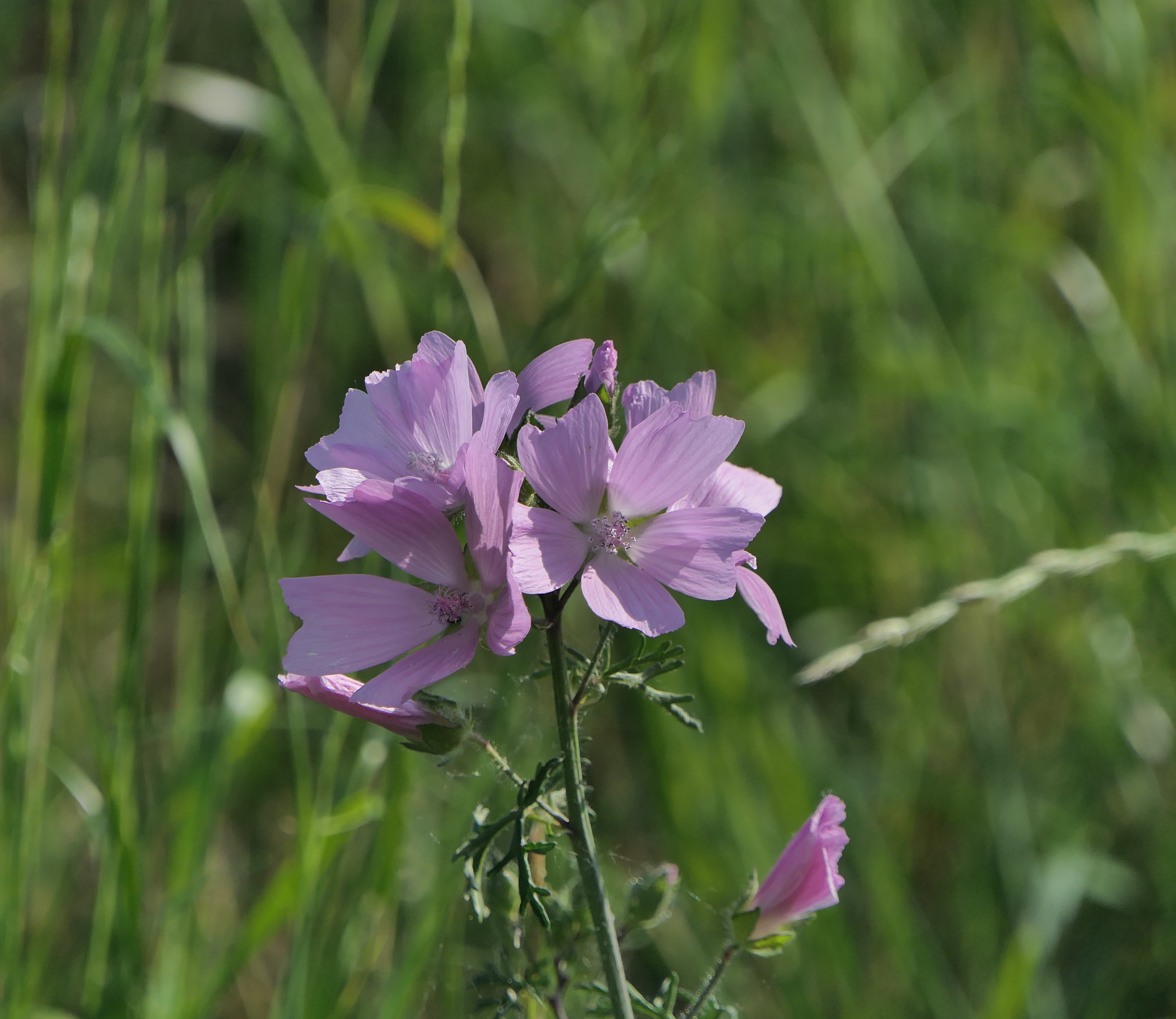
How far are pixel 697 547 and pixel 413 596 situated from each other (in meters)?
0.24

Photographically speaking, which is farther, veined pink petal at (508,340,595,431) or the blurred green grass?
the blurred green grass

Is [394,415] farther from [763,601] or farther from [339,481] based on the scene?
[763,601]

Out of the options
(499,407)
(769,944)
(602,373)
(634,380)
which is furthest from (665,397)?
(634,380)

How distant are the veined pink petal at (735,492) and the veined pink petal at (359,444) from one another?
0.85 ft

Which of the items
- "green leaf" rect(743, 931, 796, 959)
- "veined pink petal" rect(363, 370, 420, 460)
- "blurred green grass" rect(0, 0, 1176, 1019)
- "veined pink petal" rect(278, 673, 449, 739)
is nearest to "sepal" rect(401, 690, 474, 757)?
"veined pink petal" rect(278, 673, 449, 739)

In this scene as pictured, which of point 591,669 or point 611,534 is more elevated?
point 611,534

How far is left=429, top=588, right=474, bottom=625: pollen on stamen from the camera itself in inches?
36.2

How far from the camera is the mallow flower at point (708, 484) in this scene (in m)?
0.96

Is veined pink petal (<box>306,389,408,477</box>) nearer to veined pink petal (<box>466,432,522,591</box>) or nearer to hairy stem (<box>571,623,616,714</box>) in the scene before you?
veined pink petal (<box>466,432,522,591</box>)

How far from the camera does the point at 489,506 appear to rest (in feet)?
2.87

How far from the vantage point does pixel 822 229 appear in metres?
2.66

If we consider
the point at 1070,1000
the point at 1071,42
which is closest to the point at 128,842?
the point at 1070,1000

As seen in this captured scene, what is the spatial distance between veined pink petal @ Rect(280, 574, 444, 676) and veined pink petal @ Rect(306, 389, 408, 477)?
109mm

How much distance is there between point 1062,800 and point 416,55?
263cm
